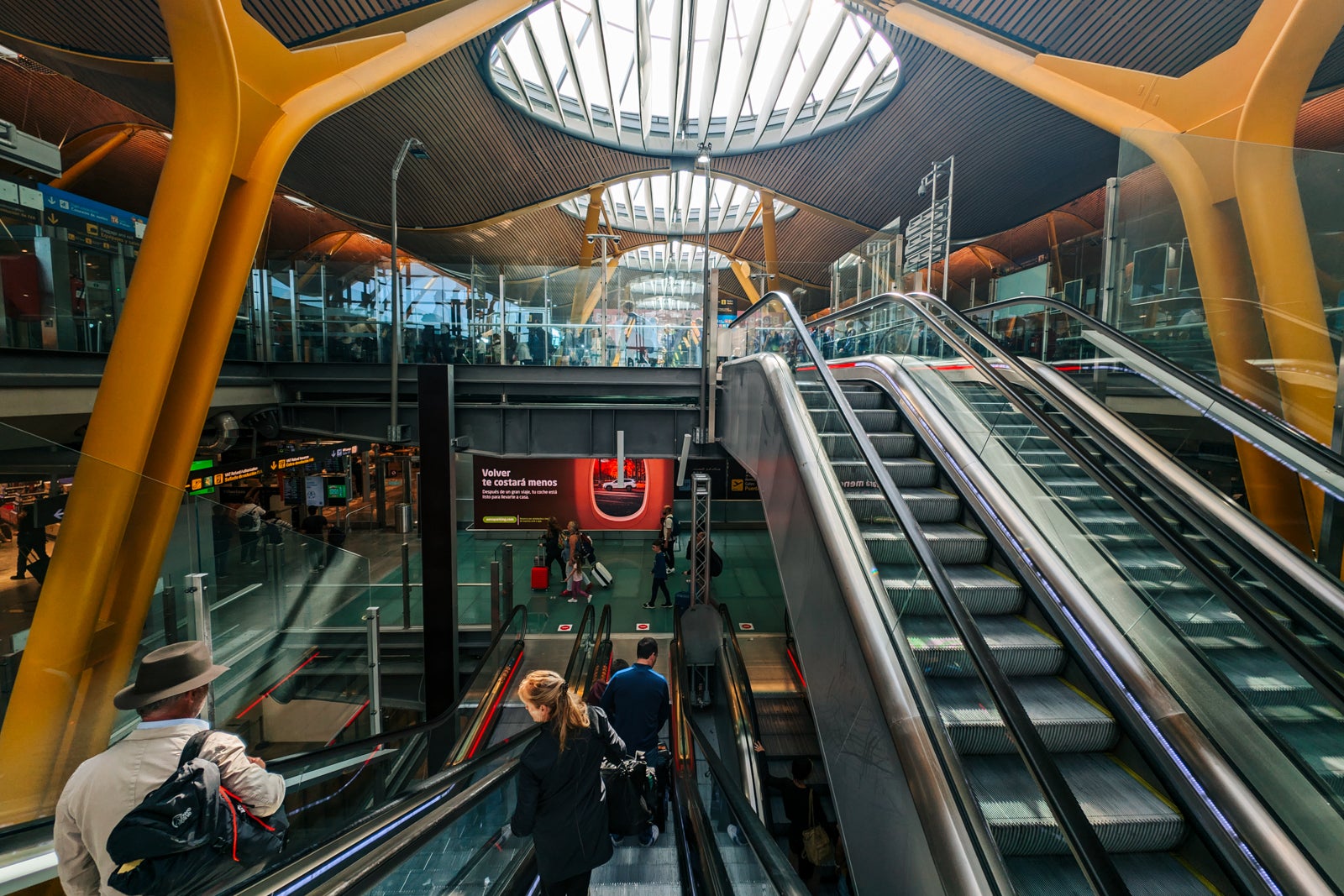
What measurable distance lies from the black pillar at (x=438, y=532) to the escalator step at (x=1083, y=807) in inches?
306

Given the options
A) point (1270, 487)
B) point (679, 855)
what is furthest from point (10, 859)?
point (1270, 487)

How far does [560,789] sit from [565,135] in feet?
67.4

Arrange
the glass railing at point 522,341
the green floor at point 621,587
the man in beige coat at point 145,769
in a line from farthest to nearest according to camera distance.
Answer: the green floor at point 621,587 → the glass railing at point 522,341 → the man in beige coat at point 145,769

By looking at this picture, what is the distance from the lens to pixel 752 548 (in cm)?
1880

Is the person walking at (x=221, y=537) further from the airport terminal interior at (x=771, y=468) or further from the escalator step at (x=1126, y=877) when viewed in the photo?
the escalator step at (x=1126, y=877)

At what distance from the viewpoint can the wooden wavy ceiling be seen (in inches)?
396

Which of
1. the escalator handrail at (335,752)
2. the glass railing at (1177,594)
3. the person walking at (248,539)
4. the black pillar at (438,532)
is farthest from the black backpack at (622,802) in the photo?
the black pillar at (438,532)

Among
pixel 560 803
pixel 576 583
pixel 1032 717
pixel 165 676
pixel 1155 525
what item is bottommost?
pixel 576 583

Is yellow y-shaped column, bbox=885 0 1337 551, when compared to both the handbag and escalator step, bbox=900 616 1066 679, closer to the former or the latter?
escalator step, bbox=900 616 1066 679

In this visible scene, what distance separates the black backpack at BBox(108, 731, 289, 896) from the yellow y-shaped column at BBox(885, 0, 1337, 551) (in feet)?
15.8

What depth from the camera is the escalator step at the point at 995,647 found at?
2.38 meters

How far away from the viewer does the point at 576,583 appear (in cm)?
1356

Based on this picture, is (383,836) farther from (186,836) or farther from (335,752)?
(335,752)

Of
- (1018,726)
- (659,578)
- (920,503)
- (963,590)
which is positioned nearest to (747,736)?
(920,503)
